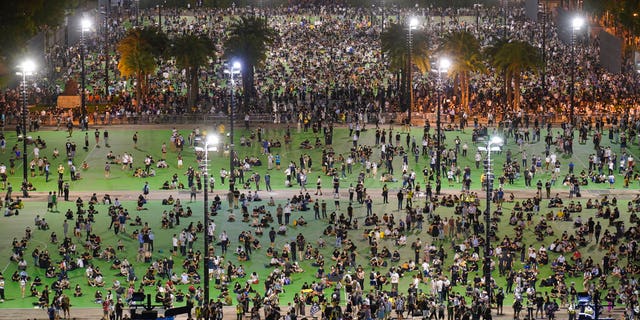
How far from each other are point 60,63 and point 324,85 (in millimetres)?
28266

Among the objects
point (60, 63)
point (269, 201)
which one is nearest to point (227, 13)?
point (60, 63)

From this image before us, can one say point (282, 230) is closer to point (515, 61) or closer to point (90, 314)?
point (90, 314)

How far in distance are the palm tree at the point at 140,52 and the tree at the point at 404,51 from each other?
59.3 feet

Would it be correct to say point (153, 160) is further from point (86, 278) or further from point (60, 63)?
point (60, 63)

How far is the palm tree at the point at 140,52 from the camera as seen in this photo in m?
132

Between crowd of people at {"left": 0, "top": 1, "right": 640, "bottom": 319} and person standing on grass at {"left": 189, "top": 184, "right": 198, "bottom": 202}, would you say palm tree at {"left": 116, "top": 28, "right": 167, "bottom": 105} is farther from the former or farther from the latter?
person standing on grass at {"left": 189, "top": 184, "right": 198, "bottom": 202}

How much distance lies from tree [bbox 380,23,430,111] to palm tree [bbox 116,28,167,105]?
18077 mm

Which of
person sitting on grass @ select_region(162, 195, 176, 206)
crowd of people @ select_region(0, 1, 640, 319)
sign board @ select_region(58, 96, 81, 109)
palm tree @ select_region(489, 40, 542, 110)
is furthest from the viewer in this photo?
sign board @ select_region(58, 96, 81, 109)

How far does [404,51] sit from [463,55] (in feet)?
17.2

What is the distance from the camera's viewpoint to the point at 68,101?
134625mm

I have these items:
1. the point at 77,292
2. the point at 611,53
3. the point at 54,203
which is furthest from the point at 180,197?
the point at 611,53

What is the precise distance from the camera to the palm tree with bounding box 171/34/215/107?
433 ft

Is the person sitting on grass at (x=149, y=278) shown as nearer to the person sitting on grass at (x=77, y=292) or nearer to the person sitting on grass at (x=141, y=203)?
the person sitting on grass at (x=77, y=292)

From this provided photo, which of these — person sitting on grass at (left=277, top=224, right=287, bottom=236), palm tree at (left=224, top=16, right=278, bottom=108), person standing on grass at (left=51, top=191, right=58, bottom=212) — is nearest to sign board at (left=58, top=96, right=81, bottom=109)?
palm tree at (left=224, top=16, right=278, bottom=108)
